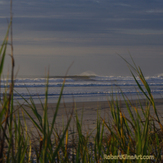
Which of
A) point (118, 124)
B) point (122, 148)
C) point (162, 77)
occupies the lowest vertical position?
point (122, 148)

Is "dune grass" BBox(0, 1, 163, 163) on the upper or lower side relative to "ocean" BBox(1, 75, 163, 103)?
lower

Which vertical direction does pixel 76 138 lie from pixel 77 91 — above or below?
below

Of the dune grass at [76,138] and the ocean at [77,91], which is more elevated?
the ocean at [77,91]

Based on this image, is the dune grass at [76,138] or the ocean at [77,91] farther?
the ocean at [77,91]

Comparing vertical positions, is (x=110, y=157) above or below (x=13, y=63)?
below

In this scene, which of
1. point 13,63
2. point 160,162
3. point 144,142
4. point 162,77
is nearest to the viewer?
point 13,63

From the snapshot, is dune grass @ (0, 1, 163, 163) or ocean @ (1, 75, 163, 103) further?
ocean @ (1, 75, 163, 103)

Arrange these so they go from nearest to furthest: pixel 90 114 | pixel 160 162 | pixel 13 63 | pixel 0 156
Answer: pixel 13 63 < pixel 0 156 < pixel 160 162 < pixel 90 114

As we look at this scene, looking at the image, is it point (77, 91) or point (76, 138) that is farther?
point (77, 91)

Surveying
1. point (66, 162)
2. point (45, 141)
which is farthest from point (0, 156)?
point (66, 162)

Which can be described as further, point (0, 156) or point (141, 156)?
point (141, 156)

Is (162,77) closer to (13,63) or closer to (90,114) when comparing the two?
(90,114)

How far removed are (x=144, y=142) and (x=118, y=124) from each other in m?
0.67

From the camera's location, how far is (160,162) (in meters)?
1.91
